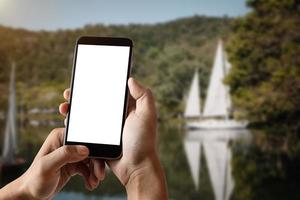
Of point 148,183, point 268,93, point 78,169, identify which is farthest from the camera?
point 268,93

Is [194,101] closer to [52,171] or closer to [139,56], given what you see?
[139,56]

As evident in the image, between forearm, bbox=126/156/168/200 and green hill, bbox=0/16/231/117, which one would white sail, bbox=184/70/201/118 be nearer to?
green hill, bbox=0/16/231/117

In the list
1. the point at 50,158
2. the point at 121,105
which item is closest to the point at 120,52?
the point at 121,105

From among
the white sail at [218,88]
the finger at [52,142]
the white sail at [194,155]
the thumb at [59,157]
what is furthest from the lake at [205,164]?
the thumb at [59,157]

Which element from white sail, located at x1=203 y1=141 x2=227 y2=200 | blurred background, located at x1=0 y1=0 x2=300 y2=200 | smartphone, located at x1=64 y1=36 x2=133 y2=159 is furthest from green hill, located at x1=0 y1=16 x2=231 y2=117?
smartphone, located at x1=64 y1=36 x2=133 y2=159

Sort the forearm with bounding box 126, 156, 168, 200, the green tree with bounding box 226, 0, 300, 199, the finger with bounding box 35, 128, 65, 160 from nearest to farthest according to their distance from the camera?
the forearm with bounding box 126, 156, 168, 200 → the finger with bounding box 35, 128, 65, 160 → the green tree with bounding box 226, 0, 300, 199

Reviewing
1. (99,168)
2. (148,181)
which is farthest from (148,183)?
(99,168)

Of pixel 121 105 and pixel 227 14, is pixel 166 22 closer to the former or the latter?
pixel 227 14
